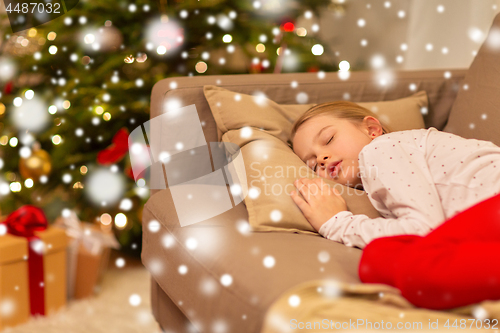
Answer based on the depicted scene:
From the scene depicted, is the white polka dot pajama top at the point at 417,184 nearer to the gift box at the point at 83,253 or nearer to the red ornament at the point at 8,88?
the gift box at the point at 83,253

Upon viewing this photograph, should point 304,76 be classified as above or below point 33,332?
above

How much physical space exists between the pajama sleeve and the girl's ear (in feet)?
0.57

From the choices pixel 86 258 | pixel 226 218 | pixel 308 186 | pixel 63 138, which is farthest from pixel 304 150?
pixel 63 138

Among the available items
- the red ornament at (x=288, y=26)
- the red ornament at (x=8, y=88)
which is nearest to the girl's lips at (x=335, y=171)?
the red ornament at (x=288, y=26)

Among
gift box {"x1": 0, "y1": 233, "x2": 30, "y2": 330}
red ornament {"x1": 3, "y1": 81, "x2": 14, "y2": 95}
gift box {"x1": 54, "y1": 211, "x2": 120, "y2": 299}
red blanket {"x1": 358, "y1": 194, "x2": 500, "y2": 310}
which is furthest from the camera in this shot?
red ornament {"x1": 3, "y1": 81, "x2": 14, "y2": 95}

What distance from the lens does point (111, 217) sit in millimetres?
1601

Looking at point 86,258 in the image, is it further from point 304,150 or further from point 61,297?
point 304,150

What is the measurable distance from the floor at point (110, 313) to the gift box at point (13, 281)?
0.04 meters

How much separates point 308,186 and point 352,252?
0.19 meters

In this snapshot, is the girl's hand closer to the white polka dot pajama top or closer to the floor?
the white polka dot pajama top

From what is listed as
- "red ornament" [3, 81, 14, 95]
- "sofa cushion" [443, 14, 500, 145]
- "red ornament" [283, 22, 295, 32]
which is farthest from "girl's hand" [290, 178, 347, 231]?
"red ornament" [3, 81, 14, 95]

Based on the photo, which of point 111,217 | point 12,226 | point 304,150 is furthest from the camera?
point 111,217

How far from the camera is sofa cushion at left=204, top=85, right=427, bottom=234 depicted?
91cm

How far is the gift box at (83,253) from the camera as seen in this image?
1.44m
